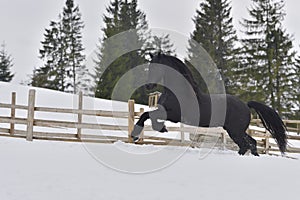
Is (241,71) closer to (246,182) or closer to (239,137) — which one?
(239,137)

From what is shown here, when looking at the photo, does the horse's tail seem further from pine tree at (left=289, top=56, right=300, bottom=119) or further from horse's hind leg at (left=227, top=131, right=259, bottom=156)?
pine tree at (left=289, top=56, right=300, bottom=119)

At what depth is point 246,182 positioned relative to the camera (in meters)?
4.28

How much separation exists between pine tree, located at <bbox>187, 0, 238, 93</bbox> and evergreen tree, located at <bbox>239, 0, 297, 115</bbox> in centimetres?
108

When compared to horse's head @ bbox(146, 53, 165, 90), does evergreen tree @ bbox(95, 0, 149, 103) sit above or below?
above

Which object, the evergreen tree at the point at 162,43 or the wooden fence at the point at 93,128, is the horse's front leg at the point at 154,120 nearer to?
the wooden fence at the point at 93,128

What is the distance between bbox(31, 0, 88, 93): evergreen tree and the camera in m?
27.6

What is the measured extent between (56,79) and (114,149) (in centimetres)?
2235

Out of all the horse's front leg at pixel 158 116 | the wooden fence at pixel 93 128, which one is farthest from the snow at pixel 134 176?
the wooden fence at pixel 93 128

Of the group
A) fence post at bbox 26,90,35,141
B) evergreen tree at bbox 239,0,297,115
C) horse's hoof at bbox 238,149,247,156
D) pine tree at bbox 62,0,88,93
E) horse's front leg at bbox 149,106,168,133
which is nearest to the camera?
horse's front leg at bbox 149,106,168,133

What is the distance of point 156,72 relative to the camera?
556 cm

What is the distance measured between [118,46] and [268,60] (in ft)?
33.5

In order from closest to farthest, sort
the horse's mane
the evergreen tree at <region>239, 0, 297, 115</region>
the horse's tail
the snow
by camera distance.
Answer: the snow
the horse's mane
the horse's tail
the evergreen tree at <region>239, 0, 297, 115</region>

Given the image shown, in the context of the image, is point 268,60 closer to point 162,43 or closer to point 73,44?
point 162,43

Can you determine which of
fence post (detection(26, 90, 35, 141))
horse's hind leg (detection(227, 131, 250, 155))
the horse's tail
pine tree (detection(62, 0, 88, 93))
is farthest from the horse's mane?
pine tree (detection(62, 0, 88, 93))
